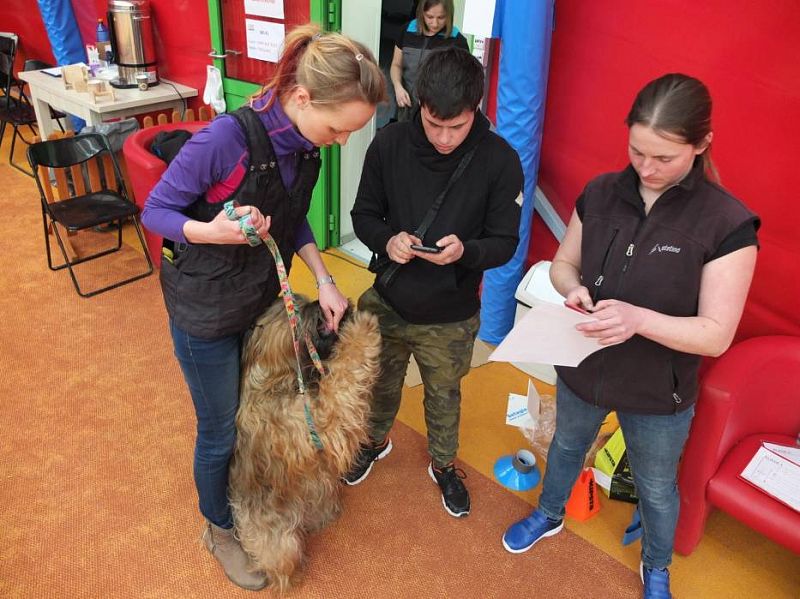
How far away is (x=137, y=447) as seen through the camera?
2.49 metres

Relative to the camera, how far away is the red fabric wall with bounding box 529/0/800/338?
209cm

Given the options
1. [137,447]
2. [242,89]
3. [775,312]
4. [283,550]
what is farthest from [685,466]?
[242,89]

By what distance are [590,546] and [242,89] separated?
3.38 meters

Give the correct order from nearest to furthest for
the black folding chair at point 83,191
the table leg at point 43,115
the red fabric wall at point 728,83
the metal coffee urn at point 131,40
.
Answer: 1. the red fabric wall at point 728,83
2. the black folding chair at point 83,191
3. the metal coffee urn at point 131,40
4. the table leg at point 43,115

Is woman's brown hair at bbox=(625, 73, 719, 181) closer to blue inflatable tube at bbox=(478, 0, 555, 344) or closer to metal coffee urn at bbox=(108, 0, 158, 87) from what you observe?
blue inflatable tube at bbox=(478, 0, 555, 344)

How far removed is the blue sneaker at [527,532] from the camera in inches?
83.3

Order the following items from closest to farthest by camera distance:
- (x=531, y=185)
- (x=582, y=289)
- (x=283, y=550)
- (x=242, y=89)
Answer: (x=582, y=289)
(x=283, y=550)
(x=531, y=185)
(x=242, y=89)

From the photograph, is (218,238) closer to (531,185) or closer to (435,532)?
(435,532)

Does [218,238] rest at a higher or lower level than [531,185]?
higher

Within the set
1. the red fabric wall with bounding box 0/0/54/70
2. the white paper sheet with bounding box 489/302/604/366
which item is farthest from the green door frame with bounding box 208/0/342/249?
the red fabric wall with bounding box 0/0/54/70

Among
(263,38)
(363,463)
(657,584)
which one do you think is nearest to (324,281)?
(363,463)

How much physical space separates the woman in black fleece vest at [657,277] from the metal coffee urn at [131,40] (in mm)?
3887

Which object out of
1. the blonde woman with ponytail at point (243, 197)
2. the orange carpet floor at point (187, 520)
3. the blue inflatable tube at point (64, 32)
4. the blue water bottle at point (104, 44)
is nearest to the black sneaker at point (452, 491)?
the orange carpet floor at point (187, 520)

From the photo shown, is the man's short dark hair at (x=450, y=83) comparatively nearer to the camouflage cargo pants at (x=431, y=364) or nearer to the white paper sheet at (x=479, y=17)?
the camouflage cargo pants at (x=431, y=364)
